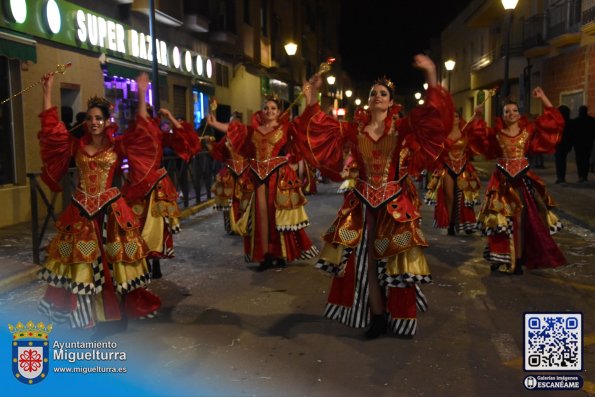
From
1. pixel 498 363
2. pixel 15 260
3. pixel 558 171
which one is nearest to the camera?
pixel 498 363

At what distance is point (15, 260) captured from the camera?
→ 7.56m

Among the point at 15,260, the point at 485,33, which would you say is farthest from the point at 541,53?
the point at 15,260

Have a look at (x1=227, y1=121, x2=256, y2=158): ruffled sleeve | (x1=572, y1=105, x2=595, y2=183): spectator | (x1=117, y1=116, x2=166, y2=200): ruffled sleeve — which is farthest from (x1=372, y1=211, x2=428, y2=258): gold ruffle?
(x1=572, y1=105, x2=595, y2=183): spectator

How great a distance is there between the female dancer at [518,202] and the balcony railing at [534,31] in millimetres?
21360

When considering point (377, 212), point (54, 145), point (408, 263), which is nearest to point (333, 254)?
point (377, 212)

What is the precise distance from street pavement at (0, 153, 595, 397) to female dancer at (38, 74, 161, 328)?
0.31 m

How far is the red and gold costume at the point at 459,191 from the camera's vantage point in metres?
9.55

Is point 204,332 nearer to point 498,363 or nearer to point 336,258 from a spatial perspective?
point 336,258

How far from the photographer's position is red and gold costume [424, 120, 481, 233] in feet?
31.3

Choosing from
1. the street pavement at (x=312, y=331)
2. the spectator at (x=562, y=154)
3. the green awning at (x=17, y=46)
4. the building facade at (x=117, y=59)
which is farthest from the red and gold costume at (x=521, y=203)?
the spectator at (x=562, y=154)

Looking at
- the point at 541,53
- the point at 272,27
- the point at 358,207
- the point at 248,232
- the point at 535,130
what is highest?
the point at 272,27

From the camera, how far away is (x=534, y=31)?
27594 mm

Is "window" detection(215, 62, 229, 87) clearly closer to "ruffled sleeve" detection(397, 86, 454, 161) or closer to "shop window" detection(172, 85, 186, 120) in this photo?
"shop window" detection(172, 85, 186, 120)

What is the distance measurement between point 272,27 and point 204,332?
30.2 metres
